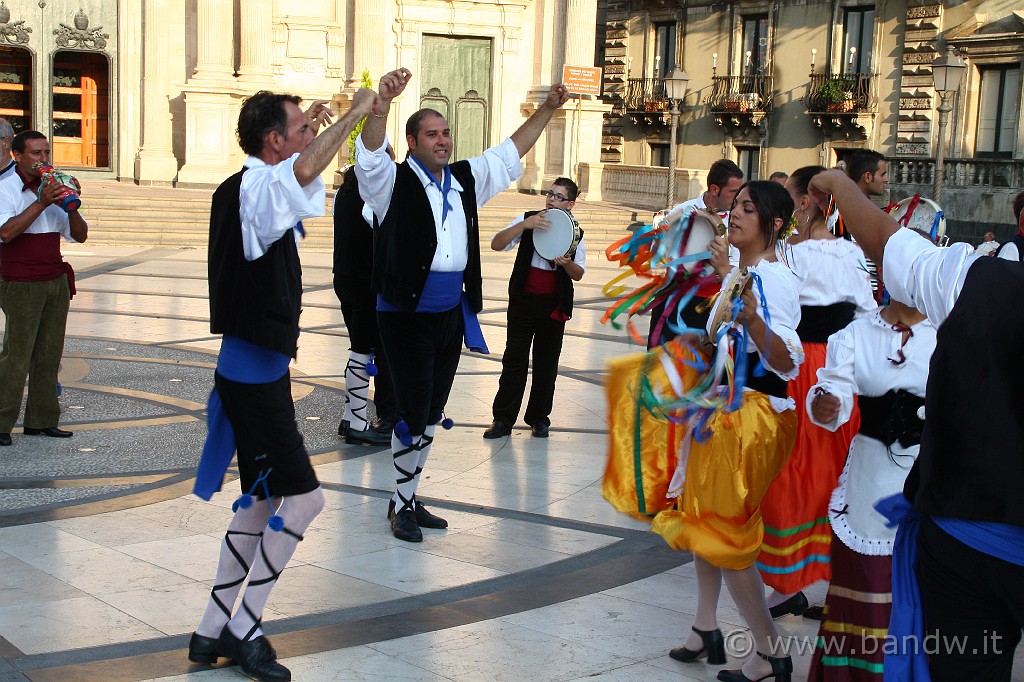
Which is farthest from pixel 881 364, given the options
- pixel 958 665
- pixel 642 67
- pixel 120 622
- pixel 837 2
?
pixel 642 67

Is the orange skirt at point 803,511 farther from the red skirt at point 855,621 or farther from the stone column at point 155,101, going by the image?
the stone column at point 155,101

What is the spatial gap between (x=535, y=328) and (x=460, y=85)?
2379 centimetres

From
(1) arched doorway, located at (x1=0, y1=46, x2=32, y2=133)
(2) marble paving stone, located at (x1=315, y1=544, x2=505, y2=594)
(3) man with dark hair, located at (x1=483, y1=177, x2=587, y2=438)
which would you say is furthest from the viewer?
(1) arched doorway, located at (x1=0, y1=46, x2=32, y2=133)

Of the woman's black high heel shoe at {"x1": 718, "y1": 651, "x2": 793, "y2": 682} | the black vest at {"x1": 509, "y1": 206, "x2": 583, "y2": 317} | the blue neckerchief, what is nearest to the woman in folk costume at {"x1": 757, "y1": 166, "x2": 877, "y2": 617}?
the woman's black high heel shoe at {"x1": 718, "y1": 651, "x2": 793, "y2": 682}

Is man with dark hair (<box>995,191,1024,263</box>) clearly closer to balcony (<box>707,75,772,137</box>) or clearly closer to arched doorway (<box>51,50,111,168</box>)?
arched doorway (<box>51,50,111,168</box>)

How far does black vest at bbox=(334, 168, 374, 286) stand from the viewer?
842 centimetres

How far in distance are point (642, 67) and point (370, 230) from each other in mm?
33261

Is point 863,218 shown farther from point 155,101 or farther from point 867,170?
point 155,101

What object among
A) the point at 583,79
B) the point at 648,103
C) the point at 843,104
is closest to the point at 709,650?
the point at 583,79

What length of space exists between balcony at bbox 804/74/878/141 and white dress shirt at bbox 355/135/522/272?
95.7 ft

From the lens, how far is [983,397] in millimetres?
2945

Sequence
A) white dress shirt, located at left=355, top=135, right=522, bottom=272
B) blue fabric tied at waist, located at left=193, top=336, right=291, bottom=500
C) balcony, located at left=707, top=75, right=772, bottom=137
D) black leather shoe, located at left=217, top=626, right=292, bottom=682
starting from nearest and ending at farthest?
black leather shoe, located at left=217, top=626, right=292, bottom=682, blue fabric tied at waist, located at left=193, top=336, right=291, bottom=500, white dress shirt, located at left=355, top=135, right=522, bottom=272, balcony, located at left=707, top=75, right=772, bottom=137

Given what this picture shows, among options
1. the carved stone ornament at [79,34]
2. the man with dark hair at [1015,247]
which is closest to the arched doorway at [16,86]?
the carved stone ornament at [79,34]

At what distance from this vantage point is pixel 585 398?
10203 mm
